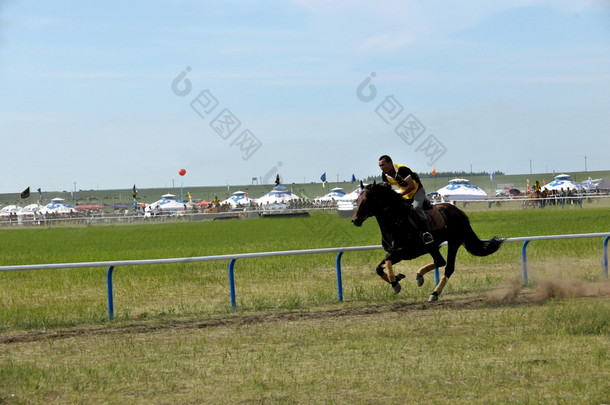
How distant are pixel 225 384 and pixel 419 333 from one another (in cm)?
307

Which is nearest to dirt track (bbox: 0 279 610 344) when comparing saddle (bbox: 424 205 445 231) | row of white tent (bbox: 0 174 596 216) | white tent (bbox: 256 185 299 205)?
saddle (bbox: 424 205 445 231)

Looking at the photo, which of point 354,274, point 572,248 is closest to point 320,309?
point 354,274

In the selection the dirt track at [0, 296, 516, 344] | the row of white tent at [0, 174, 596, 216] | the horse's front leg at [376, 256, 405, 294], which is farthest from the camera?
the row of white tent at [0, 174, 596, 216]

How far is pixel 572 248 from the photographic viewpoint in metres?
18.9

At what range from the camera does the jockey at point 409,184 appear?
12.9 m

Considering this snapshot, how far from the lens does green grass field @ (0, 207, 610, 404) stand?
7.18 metres

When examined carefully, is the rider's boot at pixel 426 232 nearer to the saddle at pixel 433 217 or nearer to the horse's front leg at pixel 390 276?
the saddle at pixel 433 217

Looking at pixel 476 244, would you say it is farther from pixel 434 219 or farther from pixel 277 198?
pixel 277 198

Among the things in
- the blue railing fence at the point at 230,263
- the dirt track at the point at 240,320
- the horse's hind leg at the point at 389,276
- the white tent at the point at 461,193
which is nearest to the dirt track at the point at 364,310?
the dirt track at the point at 240,320

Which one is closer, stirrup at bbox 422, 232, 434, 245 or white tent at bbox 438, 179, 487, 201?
stirrup at bbox 422, 232, 434, 245

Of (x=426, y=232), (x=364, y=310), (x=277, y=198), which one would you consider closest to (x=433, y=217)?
(x=426, y=232)

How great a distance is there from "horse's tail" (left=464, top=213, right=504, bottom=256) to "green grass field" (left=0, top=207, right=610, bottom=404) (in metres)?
0.60

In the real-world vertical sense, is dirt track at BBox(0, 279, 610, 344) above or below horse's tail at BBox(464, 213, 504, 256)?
below

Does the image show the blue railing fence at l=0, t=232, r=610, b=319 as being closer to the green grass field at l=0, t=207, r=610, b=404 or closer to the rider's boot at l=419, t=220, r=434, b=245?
the green grass field at l=0, t=207, r=610, b=404
